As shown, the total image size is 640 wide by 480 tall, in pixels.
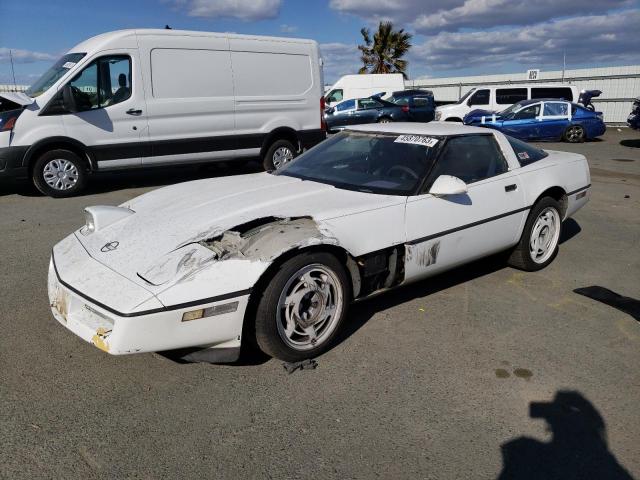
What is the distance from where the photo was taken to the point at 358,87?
21.9 metres

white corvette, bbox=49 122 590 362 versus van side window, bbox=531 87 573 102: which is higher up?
van side window, bbox=531 87 573 102

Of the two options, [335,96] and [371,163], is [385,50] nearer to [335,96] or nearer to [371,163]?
[335,96]

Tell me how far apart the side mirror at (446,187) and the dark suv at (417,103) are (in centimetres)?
1575

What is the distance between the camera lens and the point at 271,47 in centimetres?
898

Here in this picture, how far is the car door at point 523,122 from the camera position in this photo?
16.4 meters

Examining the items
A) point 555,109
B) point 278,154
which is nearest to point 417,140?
point 278,154

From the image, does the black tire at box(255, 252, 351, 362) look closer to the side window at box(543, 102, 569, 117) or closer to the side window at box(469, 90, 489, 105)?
the side window at box(543, 102, 569, 117)

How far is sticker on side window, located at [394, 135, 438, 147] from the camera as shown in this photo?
4.02 m

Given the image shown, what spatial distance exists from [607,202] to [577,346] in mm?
5278

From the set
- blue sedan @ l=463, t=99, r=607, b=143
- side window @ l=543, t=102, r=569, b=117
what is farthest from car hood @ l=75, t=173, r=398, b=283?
side window @ l=543, t=102, r=569, b=117

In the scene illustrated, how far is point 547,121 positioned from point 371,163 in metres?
14.4

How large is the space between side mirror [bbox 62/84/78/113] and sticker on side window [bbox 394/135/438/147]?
5.36 m

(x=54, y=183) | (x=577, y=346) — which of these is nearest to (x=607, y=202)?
(x=577, y=346)

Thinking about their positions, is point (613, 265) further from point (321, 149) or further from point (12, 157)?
point (12, 157)
